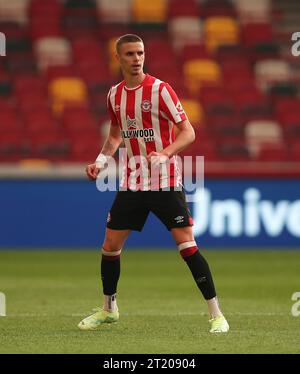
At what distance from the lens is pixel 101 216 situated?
16672mm

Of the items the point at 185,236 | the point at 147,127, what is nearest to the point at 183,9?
the point at 147,127

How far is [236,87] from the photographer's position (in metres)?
21.9

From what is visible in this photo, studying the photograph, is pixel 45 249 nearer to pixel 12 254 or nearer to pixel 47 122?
pixel 12 254

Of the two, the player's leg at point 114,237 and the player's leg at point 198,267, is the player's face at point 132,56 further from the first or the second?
the player's leg at point 198,267

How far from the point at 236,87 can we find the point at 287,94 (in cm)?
95

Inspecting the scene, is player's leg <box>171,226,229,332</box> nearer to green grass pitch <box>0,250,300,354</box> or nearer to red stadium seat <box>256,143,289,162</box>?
green grass pitch <box>0,250,300,354</box>

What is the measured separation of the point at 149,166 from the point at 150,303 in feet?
8.52

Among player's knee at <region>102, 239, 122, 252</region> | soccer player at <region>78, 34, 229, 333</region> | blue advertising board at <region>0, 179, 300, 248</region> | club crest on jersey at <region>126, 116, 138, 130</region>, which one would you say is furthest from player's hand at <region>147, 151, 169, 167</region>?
blue advertising board at <region>0, 179, 300, 248</region>

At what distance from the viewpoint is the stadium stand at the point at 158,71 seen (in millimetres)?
19781

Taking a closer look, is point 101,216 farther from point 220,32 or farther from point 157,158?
point 157,158

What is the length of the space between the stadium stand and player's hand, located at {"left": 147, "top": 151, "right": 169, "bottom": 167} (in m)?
10.9

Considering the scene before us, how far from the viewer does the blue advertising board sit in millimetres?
16562

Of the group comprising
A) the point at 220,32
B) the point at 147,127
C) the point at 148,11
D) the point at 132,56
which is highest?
the point at 148,11

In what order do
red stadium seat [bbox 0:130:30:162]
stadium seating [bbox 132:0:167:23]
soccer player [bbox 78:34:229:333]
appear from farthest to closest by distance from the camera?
1. stadium seating [bbox 132:0:167:23]
2. red stadium seat [bbox 0:130:30:162]
3. soccer player [bbox 78:34:229:333]
